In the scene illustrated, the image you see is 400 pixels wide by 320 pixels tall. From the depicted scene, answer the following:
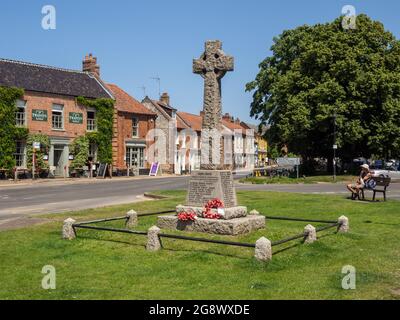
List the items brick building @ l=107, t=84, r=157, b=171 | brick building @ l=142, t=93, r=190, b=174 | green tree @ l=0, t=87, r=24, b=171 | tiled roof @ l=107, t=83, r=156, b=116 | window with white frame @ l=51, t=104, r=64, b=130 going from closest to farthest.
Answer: green tree @ l=0, t=87, r=24, b=171 < window with white frame @ l=51, t=104, r=64, b=130 < brick building @ l=107, t=84, r=157, b=171 < tiled roof @ l=107, t=83, r=156, b=116 < brick building @ l=142, t=93, r=190, b=174

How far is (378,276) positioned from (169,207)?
36.1 feet

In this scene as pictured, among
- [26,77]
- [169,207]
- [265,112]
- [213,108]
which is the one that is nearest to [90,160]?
[26,77]

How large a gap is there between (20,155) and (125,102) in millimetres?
15216

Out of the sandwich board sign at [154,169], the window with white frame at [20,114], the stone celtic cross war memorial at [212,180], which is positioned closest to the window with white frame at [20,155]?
the window with white frame at [20,114]

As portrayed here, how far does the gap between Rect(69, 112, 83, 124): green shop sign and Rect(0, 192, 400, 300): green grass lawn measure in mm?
31968

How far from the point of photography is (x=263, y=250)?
367 inches

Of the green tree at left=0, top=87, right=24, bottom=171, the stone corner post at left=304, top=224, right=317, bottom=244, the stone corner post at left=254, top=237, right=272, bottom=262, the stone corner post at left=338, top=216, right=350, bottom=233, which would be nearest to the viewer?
the stone corner post at left=254, top=237, right=272, bottom=262

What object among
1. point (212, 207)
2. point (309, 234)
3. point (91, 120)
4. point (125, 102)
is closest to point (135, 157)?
point (125, 102)

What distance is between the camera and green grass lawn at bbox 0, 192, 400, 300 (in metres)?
7.59

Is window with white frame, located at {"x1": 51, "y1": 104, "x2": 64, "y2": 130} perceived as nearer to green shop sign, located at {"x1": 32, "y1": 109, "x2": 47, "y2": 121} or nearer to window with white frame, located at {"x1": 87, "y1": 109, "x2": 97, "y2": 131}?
green shop sign, located at {"x1": 32, "y1": 109, "x2": 47, "y2": 121}

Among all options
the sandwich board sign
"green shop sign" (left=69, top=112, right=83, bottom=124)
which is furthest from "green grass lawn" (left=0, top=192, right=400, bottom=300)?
the sandwich board sign

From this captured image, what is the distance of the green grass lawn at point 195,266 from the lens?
7.59 m

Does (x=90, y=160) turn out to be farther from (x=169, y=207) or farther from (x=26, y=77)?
(x=169, y=207)

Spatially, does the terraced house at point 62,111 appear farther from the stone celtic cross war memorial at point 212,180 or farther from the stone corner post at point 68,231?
the stone corner post at point 68,231
